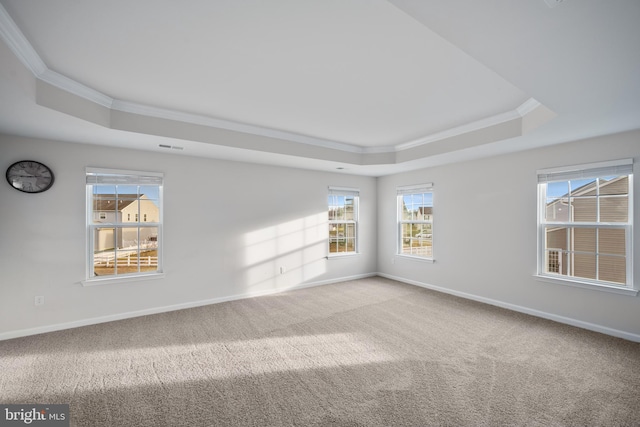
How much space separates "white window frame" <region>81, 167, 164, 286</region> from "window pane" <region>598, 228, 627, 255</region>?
5744 mm

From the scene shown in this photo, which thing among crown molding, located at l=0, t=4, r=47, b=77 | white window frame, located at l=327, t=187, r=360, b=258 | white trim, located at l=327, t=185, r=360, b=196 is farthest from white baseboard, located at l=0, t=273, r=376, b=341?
crown molding, located at l=0, t=4, r=47, b=77

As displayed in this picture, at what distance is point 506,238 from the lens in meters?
4.24

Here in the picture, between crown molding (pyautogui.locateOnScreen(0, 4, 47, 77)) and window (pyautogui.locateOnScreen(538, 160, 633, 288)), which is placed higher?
crown molding (pyautogui.locateOnScreen(0, 4, 47, 77))

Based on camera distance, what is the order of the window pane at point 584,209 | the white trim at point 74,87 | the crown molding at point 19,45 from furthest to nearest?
the window pane at point 584,209 → the white trim at point 74,87 → the crown molding at point 19,45

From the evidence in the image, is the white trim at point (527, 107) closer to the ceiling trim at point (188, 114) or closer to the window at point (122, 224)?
the ceiling trim at point (188, 114)

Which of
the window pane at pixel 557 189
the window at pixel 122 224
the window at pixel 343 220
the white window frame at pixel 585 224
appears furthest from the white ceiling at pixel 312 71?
the window at pixel 343 220

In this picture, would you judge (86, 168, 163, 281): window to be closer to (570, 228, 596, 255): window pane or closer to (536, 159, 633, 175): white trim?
(536, 159, 633, 175): white trim

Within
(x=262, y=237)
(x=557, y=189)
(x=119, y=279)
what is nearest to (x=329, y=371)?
(x=262, y=237)

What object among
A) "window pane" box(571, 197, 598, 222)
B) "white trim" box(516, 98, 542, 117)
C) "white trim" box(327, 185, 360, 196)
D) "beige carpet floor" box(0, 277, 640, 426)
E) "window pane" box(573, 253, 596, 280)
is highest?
"white trim" box(516, 98, 542, 117)

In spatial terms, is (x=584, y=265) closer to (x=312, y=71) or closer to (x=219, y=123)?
(x=312, y=71)

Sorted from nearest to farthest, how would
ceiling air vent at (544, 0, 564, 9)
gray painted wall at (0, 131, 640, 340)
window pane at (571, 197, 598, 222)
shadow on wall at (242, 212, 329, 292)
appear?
ceiling air vent at (544, 0, 564, 9) → gray painted wall at (0, 131, 640, 340) → window pane at (571, 197, 598, 222) → shadow on wall at (242, 212, 329, 292)

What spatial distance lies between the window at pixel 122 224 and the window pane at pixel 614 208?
5762mm

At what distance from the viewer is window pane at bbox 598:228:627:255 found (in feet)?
10.9

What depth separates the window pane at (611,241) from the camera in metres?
3.32
